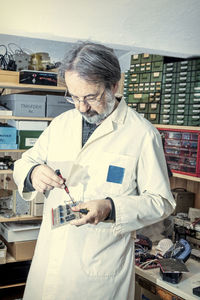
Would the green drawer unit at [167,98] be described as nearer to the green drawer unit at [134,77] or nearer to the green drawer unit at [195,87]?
the green drawer unit at [195,87]

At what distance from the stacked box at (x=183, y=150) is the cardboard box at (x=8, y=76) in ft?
3.68

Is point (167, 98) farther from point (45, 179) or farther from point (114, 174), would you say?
point (45, 179)

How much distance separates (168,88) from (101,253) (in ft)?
5.33

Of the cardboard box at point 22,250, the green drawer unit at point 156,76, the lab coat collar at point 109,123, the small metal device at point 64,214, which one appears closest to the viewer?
the small metal device at point 64,214

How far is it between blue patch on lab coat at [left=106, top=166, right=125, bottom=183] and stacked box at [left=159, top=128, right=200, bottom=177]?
45.5 inches

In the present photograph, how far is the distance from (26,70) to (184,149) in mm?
1224

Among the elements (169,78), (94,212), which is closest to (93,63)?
(94,212)

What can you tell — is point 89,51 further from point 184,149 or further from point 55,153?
point 184,149

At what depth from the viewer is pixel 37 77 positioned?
8.31 feet

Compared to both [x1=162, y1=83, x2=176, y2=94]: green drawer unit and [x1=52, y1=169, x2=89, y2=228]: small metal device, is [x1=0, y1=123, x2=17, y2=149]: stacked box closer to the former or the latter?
[x1=162, y1=83, x2=176, y2=94]: green drawer unit

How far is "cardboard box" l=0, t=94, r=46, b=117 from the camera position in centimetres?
254

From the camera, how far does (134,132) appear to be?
138cm

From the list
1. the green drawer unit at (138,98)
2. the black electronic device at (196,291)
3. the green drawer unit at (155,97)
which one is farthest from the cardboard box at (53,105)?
the black electronic device at (196,291)

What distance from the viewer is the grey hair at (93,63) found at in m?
1.27
